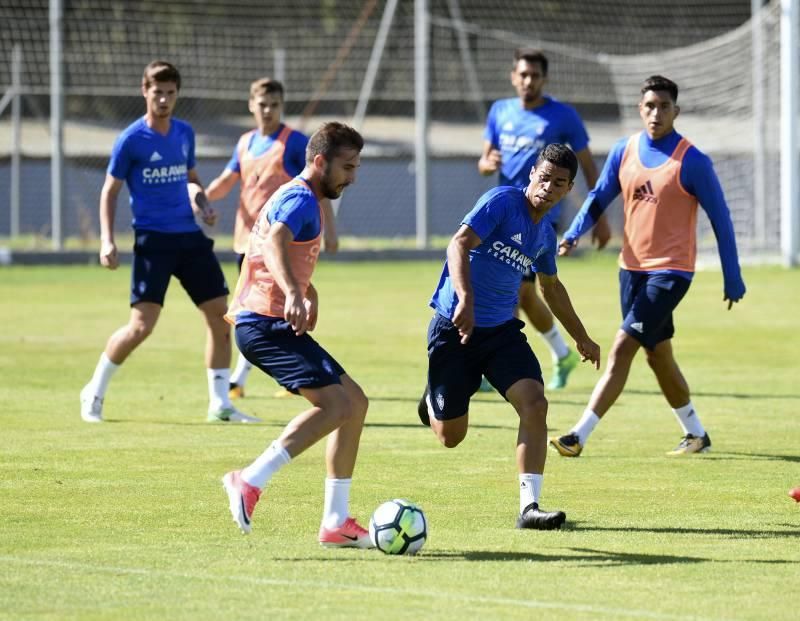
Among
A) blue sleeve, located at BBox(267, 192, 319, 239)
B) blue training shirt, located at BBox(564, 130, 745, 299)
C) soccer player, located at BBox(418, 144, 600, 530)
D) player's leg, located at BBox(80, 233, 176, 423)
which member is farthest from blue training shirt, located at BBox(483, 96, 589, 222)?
blue sleeve, located at BBox(267, 192, 319, 239)

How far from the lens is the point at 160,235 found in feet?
39.7

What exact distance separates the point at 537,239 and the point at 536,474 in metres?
1.24

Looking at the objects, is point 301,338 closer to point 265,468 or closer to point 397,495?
point 265,468

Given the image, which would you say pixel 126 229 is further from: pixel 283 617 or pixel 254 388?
pixel 283 617

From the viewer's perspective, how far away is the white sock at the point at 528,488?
318 inches

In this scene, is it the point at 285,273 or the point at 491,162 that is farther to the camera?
the point at 491,162

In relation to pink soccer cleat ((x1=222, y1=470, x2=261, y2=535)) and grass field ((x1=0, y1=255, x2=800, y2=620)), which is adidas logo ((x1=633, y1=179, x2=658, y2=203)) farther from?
pink soccer cleat ((x1=222, y1=470, x2=261, y2=535))

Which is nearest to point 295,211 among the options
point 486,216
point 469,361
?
point 486,216

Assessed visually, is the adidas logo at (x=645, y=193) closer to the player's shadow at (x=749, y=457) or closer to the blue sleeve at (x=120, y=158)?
the player's shadow at (x=749, y=457)

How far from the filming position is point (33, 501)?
8.66 m

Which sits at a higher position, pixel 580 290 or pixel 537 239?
pixel 537 239

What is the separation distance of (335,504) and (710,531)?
1.87 meters

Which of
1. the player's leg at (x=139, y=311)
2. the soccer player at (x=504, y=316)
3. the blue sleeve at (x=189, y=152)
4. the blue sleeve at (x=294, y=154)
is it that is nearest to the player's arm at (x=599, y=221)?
the blue sleeve at (x=294, y=154)

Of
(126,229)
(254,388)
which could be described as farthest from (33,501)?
(126,229)
